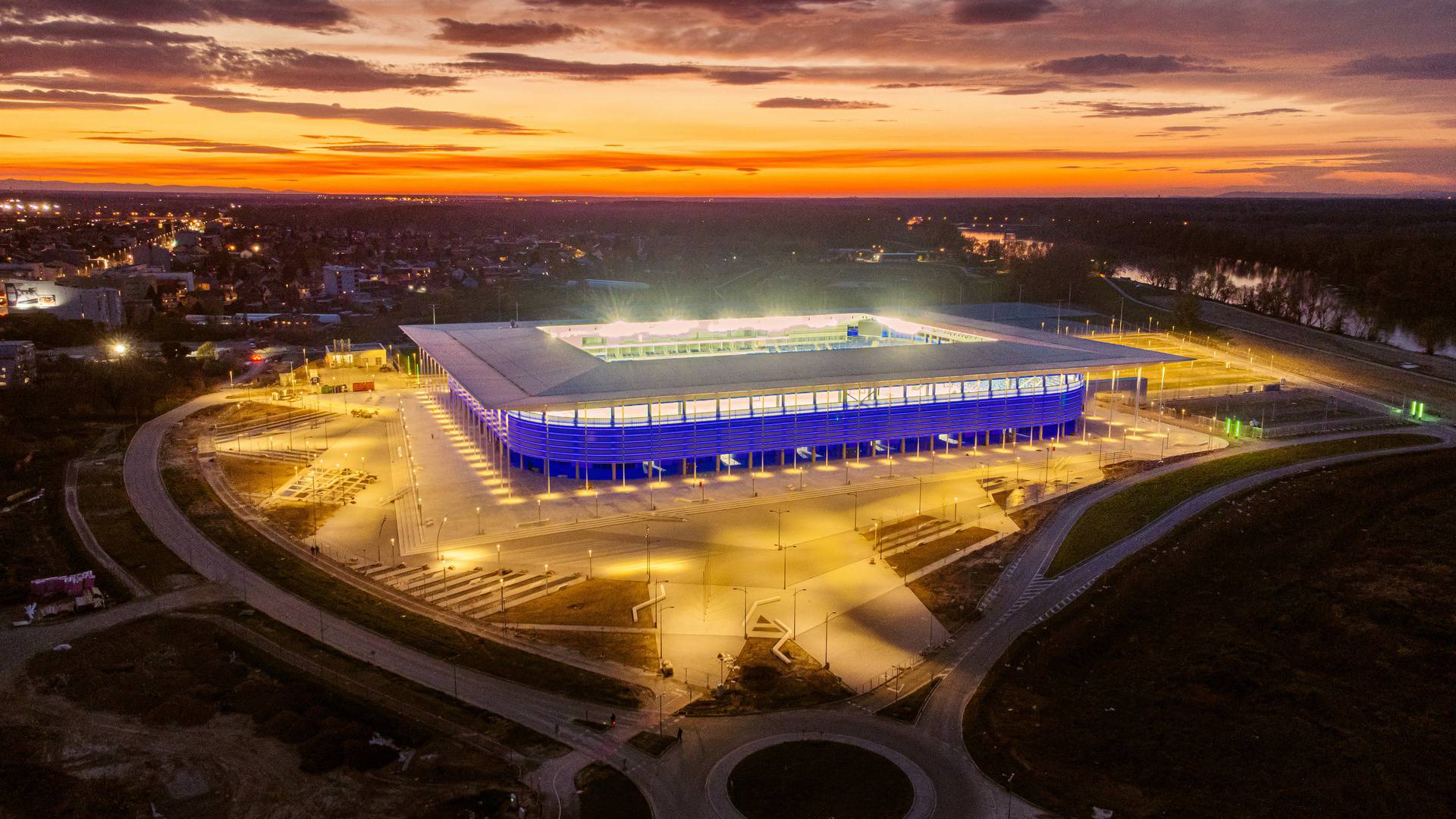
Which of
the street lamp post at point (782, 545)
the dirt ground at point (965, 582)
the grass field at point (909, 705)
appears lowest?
the grass field at point (909, 705)

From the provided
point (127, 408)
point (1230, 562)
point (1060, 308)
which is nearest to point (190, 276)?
point (127, 408)

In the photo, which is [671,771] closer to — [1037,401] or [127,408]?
[1037,401]

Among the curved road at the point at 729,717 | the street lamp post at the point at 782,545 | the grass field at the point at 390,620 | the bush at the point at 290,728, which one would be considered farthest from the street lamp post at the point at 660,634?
the bush at the point at 290,728

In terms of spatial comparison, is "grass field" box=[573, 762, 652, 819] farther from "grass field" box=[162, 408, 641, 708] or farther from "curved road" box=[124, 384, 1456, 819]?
"grass field" box=[162, 408, 641, 708]

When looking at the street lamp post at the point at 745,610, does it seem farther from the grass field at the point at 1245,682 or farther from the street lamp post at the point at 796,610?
the grass field at the point at 1245,682

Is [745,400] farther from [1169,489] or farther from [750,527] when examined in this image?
[1169,489]

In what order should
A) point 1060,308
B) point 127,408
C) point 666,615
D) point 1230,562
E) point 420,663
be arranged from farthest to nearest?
point 1060,308
point 127,408
point 1230,562
point 666,615
point 420,663

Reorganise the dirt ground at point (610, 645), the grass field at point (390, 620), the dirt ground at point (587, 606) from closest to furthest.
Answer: the grass field at point (390, 620), the dirt ground at point (610, 645), the dirt ground at point (587, 606)
